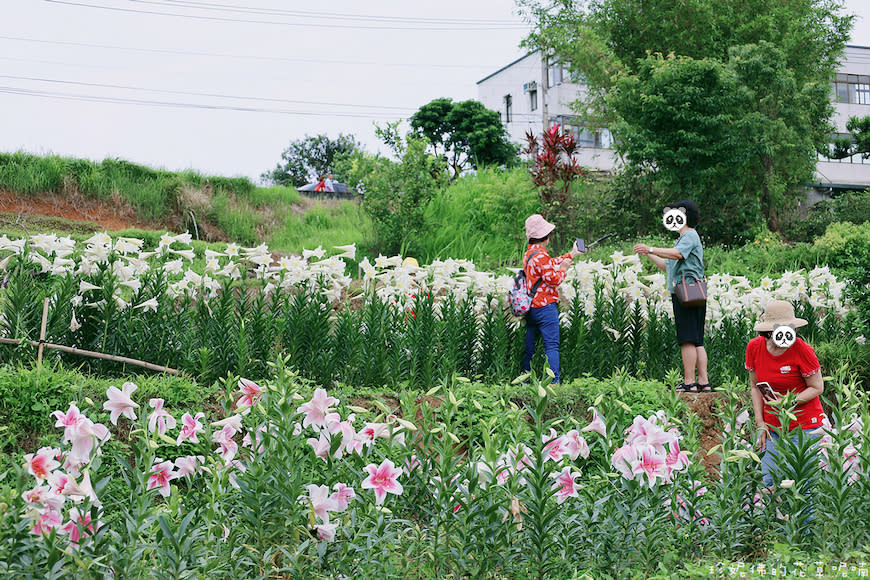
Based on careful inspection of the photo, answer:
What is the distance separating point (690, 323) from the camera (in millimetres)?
6211

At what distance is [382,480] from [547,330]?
3.85 m

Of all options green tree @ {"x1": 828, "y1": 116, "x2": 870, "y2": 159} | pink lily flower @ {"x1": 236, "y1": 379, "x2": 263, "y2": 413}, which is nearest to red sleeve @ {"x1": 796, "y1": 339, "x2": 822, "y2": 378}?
pink lily flower @ {"x1": 236, "y1": 379, "x2": 263, "y2": 413}

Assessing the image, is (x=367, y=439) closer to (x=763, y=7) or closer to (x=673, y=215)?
(x=673, y=215)

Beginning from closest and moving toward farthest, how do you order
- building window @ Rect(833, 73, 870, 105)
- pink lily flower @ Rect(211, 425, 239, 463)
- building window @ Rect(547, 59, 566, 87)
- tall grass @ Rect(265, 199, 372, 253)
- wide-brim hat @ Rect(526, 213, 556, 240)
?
pink lily flower @ Rect(211, 425, 239, 463)
wide-brim hat @ Rect(526, 213, 556, 240)
tall grass @ Rect(265, 199, 372, 253)
building window @ Rect(547, 59, 566, 87)
building window @ Rect(833, 73, 870, 105)

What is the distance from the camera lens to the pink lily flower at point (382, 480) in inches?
Answer: 106

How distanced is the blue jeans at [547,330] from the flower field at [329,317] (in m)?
0.13

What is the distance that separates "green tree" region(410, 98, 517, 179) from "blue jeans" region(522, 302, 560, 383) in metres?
30.2

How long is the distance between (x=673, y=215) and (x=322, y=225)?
1283cm

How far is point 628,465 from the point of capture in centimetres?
286

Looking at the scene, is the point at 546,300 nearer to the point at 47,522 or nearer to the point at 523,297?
the point at 523,297

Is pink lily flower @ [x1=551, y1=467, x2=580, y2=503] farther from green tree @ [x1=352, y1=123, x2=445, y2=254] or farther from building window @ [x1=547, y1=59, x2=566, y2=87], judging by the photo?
building window @ [x1=547, y1=59, x2=566, y2=87]

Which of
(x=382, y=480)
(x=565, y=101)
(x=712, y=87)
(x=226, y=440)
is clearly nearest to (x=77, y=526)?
(x=226, y=440)

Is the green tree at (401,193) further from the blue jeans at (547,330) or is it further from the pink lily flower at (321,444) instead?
the pink lily flower at (321,444)

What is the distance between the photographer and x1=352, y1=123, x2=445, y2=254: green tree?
14.2m
